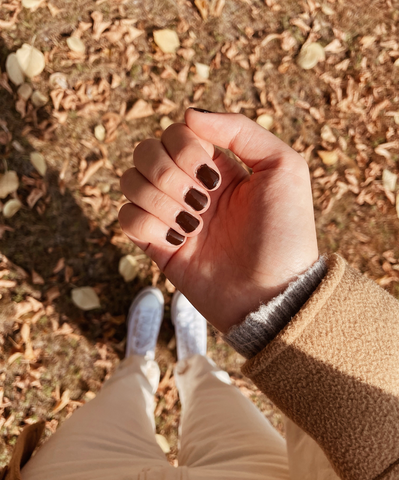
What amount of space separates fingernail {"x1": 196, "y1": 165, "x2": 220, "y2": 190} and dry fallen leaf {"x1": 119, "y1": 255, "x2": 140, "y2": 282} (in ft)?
4.68

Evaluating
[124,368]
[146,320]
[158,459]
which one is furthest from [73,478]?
[146,320]

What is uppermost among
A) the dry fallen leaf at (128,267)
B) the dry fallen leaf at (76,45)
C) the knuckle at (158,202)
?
the knuckle at (158,202)

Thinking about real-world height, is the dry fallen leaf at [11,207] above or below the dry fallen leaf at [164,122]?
below

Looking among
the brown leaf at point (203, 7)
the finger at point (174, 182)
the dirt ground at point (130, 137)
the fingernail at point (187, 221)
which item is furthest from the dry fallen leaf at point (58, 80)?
the fingernail at point (187, 221)

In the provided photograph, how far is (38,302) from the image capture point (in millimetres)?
2490

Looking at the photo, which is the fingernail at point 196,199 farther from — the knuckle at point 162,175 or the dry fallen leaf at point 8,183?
the dry fallen leaf at point 8,183

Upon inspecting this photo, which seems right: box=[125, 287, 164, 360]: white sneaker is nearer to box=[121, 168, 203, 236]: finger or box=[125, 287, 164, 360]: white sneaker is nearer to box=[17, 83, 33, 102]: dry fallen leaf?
box=[121, 168, 203, 236]: finger

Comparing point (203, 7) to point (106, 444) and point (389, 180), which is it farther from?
point (106, 444)

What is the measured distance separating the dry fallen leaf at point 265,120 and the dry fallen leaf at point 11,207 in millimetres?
1926

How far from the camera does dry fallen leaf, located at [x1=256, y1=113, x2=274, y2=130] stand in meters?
2.80

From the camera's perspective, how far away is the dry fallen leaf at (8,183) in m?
2.45

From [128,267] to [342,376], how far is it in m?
1.78

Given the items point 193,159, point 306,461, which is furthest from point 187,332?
point 193,159

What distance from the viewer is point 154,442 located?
1.84 metres
